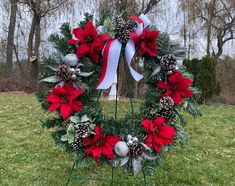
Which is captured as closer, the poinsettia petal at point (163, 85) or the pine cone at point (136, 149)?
the pine cone at point (136, 149)

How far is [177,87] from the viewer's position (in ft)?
6.86

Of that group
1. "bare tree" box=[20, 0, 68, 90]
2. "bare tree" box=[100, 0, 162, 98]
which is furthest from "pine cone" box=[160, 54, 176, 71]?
"bare tree" box=[20, 0, 68, 90]

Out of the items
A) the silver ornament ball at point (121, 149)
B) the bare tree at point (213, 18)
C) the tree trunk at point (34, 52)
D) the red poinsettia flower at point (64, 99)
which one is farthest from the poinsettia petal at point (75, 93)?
the bare tree at point (213, 18)

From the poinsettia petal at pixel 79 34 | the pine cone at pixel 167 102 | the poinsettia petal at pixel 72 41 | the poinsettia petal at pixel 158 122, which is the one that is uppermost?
the poinsettia petal at pixel 79 34

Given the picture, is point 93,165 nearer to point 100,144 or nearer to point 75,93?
point 100,144

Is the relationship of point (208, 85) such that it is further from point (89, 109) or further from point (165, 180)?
point (89, 109)

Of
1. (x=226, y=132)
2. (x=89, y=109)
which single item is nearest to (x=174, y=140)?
(x=89, y=109)

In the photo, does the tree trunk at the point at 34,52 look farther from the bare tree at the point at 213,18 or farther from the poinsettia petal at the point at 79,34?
the poinsettia petal at the point at 79,34

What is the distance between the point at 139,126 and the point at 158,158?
26 centimetres

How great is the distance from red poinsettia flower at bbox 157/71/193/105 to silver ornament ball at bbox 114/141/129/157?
0.40m

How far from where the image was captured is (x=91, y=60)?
2.13 metres

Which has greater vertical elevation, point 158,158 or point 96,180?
point 158,158

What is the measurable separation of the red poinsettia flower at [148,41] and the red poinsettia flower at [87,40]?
0.80 ft

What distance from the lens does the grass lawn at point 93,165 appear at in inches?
115
